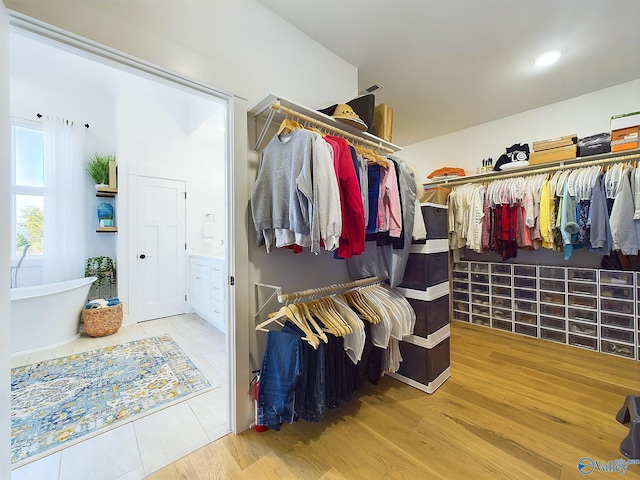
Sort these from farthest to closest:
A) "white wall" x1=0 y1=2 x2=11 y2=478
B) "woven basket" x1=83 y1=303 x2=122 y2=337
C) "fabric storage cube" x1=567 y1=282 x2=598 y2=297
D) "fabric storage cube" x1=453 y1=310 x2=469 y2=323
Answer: "fabric storage cube" x1=453 y1=310 x2=469 y2=323, "woven basket" x1=83 y1=303 x2=122 y2=337, "fabric storage cube" x1=567 y1=282 x2=598 y2=297, "white wall" x1=0 y1=2 x2=11 y2=478

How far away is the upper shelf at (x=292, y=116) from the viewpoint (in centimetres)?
146

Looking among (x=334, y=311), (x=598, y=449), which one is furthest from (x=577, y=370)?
(x=334, y=311)

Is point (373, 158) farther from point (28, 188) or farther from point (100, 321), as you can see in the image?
point (28, 188)

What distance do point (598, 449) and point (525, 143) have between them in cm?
301

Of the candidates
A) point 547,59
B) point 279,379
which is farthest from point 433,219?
point 547,59

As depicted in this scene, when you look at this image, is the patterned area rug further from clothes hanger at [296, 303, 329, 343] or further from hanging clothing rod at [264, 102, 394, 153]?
hanging clothing rod at [264, 102, 394, 153]

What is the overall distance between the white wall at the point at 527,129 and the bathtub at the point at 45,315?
491 cm

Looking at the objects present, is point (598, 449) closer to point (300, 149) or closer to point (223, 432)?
point (223, 432)

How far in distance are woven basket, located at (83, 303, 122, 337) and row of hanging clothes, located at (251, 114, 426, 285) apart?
2.68 metres

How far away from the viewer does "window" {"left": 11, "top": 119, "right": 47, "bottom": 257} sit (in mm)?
3139

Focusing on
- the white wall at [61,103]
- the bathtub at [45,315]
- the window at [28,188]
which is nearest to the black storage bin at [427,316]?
the bathtub at [45,315]

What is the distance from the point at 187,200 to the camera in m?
3.93

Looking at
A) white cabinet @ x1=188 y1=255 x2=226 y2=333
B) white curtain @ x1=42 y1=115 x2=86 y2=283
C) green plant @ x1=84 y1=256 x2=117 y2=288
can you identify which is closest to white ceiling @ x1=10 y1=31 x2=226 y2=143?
white curtain @ x1=42 y1=115 x2=86 y2=283

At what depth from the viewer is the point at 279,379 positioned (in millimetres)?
1380
